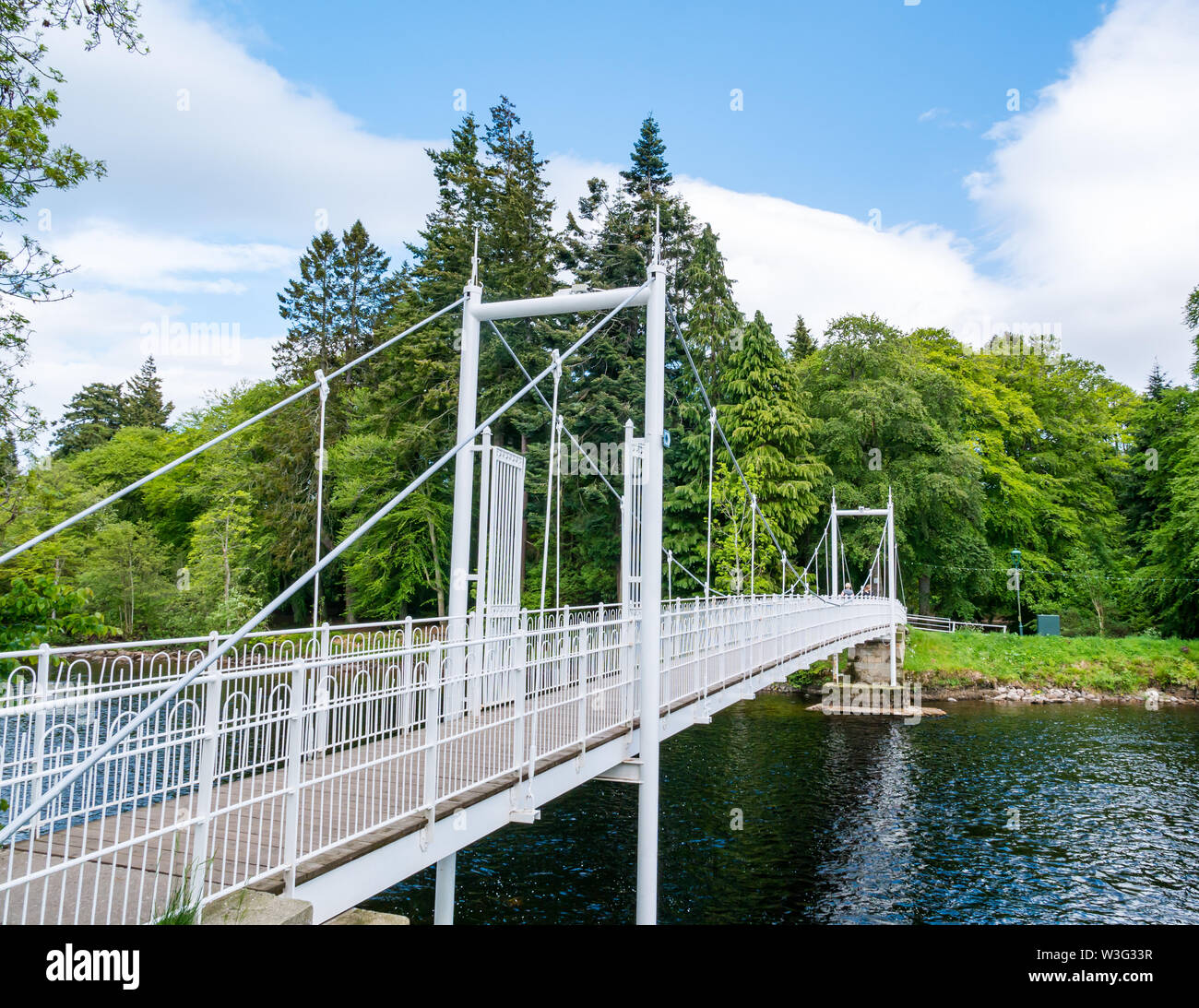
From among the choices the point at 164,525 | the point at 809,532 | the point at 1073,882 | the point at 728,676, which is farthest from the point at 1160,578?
the point at 164,525

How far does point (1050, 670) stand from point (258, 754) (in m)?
25.0

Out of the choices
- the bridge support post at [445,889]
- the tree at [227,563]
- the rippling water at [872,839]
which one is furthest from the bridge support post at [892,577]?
the tree at [227,563]

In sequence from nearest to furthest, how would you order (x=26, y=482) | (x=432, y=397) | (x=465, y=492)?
(x=26, y=482)
(x=465, y=492)
(x=432, y=397)

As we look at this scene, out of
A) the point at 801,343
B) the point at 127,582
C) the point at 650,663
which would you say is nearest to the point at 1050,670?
the point at 801,343

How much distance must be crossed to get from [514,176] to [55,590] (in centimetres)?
2726

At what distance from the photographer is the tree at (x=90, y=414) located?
145ft

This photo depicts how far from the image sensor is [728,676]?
10.0 metres

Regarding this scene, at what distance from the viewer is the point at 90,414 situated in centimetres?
4622

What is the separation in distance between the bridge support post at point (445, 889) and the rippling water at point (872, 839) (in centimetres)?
178

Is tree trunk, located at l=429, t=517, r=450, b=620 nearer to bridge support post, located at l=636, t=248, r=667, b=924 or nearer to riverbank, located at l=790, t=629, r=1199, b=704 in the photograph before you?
riverbank, located at l=790, t=629, r=1199, b=704

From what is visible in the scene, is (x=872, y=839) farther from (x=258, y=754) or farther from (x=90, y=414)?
(x=90, y=414)

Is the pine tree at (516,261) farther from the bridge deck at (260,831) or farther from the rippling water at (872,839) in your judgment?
the bridge deck at (260,831)

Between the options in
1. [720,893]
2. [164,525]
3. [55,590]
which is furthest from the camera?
[164,525]
